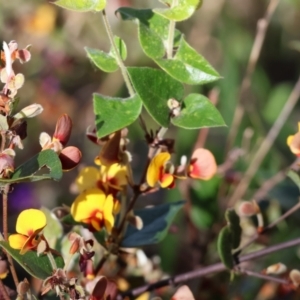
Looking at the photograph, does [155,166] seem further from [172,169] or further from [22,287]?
[22,287]

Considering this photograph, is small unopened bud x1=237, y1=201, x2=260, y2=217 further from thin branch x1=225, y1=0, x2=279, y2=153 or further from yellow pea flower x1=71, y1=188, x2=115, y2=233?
thin branch x1=225, y1=0, x2=279, y2=153

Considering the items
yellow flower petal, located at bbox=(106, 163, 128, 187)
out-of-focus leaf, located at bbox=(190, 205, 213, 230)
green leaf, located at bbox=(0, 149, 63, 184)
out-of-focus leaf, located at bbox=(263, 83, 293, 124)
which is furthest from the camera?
out-of-focus leaf, located at bbox=(263, 83, 293, 124)

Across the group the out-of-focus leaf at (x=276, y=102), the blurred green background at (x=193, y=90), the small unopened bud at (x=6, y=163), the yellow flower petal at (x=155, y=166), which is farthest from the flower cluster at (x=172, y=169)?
the out-of-focus leaf at (x=276, y=102)

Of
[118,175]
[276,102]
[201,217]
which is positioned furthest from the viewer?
[276,102]

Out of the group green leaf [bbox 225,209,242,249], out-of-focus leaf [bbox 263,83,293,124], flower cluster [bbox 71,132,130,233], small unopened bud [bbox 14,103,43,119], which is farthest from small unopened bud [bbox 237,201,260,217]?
out-of-focus leaf [bbox 263,83,293,124]

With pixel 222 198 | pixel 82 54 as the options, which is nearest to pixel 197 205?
pixel 222 198

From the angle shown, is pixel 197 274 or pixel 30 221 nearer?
pixel 30 221

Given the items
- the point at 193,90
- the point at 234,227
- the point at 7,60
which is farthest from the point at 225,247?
the point at 193,90
